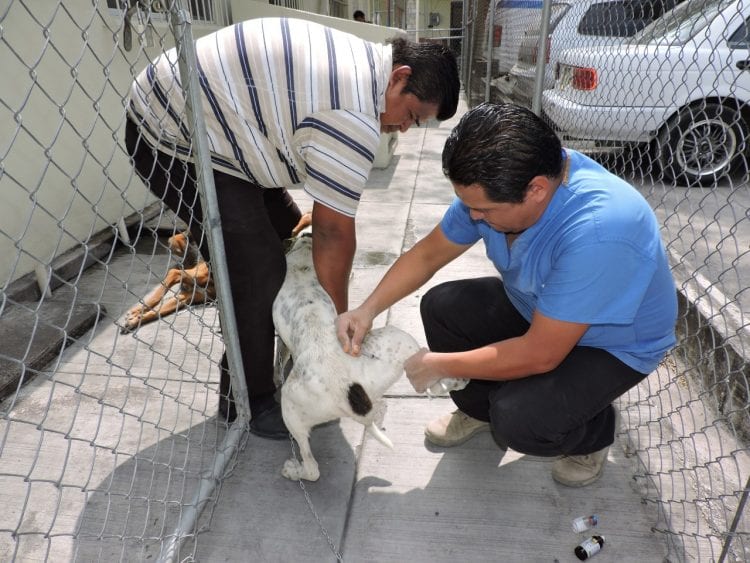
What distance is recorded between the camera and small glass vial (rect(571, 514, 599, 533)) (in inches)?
83.1

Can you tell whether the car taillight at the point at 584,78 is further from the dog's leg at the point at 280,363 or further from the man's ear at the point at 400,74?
the dog's leg at the point at 280,363

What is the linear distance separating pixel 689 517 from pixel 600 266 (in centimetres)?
119

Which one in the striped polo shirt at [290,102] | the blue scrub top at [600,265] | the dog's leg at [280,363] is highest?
the striped polo shirt at [290,102]

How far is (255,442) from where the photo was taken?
102 inches

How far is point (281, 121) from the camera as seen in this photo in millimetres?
2102

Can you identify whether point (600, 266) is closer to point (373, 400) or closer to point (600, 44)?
point (373, 400)

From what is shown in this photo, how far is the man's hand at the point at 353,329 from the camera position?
2080 millimetres

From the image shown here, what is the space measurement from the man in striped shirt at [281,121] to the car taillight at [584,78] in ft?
11.3

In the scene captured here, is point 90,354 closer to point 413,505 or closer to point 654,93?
point 413,505

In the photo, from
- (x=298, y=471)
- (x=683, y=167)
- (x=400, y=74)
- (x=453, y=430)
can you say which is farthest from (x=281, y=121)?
(x=683, y=167)

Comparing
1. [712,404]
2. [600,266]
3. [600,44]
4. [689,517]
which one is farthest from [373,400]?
[600,44]

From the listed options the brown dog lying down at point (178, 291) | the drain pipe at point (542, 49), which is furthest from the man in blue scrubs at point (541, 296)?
the drain pipe at point (542, 49)

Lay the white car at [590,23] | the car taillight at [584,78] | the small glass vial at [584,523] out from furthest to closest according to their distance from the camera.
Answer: the white car at [590,23]
the car taillight at [584,78]
the small glass vial at [584,523]

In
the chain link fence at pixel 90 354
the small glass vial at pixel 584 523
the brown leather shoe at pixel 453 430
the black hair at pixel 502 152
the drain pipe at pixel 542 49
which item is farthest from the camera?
the drain pipe at pixel 542 49
